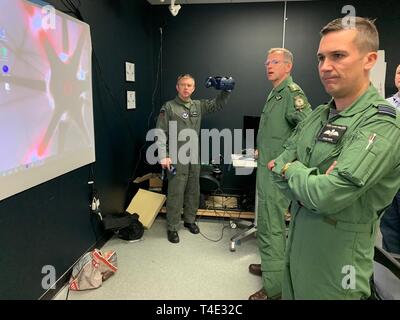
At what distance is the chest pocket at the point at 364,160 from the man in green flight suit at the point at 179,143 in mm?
1994

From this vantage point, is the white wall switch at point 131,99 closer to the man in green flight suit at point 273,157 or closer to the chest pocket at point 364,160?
the man in green flight suit at point 273,157

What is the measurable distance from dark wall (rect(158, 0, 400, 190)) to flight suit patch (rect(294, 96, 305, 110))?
1.69 meters

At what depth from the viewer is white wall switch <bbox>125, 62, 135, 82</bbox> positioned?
301cm

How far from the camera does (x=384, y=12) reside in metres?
3.26

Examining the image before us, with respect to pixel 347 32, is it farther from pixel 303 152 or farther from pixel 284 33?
pixel 284 33

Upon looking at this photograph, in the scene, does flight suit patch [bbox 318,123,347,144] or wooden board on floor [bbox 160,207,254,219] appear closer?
flight suit patch [bbox 318,123,347,144]

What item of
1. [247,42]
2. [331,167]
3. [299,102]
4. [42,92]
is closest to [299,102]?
[299,102]

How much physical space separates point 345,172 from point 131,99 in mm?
2675

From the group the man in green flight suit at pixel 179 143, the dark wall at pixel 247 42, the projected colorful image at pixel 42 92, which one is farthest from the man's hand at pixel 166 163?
the dark wall at pixel 247 42

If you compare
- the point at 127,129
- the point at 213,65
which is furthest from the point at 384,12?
the point at 127,129

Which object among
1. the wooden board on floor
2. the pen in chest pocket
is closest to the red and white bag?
the wooden board on floor

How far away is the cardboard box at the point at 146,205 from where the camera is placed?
3081 millimetres

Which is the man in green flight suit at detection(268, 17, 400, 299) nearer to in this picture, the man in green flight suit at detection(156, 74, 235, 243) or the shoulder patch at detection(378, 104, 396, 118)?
the shoulder patch at detection(378, 104, 396, 118)

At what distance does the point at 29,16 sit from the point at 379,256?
2.14 metres
